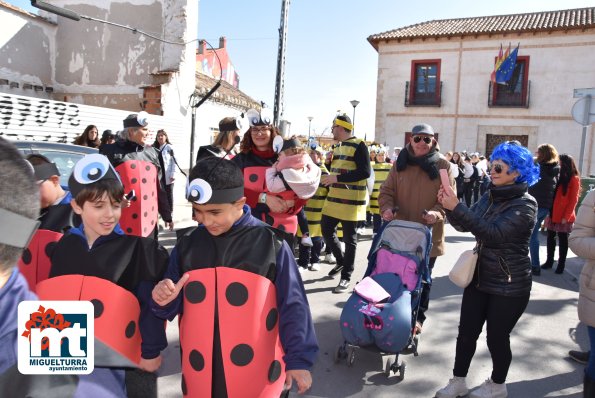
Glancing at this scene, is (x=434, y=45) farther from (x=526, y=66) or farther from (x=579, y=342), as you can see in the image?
(x=579, y=342)

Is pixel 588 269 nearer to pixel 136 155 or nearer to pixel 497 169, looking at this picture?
pixel 497 169

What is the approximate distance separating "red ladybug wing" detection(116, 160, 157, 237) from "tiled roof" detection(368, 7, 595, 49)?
2353 cm

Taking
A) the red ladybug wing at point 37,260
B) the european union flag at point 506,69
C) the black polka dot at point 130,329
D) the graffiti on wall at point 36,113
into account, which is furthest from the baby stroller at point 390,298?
the european union flag at point 506,69

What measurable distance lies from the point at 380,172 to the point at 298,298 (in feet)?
26.5

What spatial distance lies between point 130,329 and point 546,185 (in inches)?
255

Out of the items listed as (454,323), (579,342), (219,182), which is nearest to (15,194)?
(219,182)

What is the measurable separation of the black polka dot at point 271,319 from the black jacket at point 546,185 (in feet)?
19.4

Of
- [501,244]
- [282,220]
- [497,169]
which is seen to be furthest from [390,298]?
[497,169]

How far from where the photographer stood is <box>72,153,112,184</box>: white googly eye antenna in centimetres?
223

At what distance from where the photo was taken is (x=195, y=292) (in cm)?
201

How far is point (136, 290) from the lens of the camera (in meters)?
2.15

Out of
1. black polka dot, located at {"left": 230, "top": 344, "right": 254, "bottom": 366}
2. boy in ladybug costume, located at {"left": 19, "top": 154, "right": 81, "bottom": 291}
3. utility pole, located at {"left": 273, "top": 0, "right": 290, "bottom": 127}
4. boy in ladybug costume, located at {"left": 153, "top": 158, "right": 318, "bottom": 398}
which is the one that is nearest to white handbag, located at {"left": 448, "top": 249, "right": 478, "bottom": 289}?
Answer: boy in ladybug costume, located at {"left": 153, "top": 158, "right": 318, "bottom": 398}

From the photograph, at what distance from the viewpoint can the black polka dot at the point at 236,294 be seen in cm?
198

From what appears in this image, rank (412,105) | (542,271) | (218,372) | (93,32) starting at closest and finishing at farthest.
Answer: (218,372), (542,271), (93,32), (412,105)
